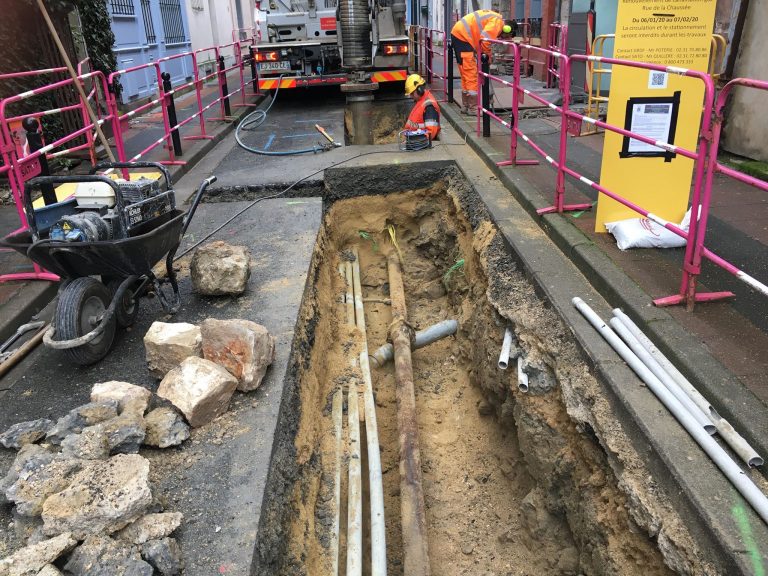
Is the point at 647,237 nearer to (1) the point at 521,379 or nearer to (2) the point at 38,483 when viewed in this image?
(1) the point at 521,379

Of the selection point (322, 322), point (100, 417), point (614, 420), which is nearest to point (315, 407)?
point (322, 322)

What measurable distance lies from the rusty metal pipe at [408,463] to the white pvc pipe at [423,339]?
0.30 feet

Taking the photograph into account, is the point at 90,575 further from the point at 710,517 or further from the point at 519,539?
the point at 519,539

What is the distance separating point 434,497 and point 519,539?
0.67 metres

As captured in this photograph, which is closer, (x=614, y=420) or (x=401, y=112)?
(x=614, y=420)

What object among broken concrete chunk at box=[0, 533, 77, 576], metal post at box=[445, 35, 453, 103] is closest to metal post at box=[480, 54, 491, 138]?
metal post at box=[445, 35, 453, 103]

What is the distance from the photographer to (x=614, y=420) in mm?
2945

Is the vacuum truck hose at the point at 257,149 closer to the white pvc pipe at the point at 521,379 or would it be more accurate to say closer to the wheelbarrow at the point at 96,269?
the wheelbarrow at the point at 96,269

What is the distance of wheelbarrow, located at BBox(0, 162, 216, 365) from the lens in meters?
3.48

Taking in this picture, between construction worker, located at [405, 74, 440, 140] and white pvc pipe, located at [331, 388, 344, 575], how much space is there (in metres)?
4.84

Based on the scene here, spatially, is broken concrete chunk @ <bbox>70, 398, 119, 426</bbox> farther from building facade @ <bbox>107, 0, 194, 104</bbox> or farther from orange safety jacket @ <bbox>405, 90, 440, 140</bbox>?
building facade @ <bbox>107, 0, 194, 104</bbox>

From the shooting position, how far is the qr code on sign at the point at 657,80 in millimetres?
4156

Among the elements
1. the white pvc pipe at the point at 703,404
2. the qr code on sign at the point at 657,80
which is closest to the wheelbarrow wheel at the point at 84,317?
the white pvc pipe at the point at 703,404

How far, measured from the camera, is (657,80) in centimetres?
417
